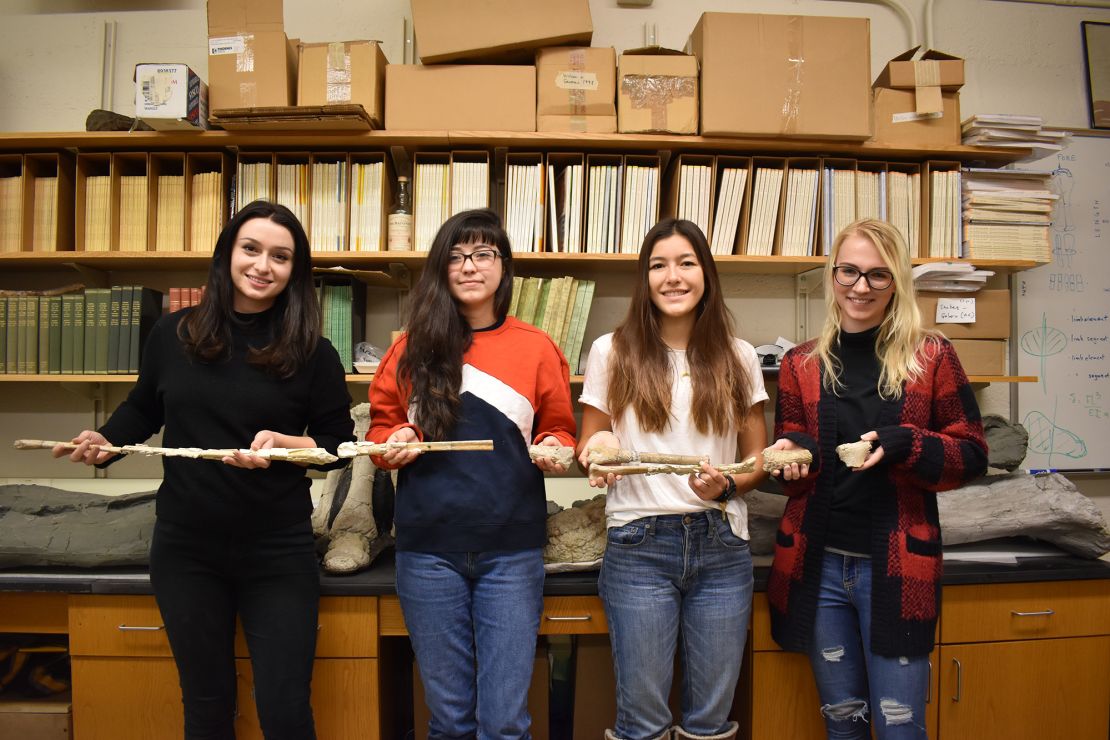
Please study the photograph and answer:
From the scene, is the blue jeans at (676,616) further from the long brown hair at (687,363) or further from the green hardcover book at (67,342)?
the green hardcover book at (67,342)

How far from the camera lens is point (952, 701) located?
1636mm

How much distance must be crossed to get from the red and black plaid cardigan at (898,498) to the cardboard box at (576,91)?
115 centimetres

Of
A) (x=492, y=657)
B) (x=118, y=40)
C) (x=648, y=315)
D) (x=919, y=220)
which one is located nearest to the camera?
(x=492, y=657)

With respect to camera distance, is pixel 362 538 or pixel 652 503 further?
pixel 362 538

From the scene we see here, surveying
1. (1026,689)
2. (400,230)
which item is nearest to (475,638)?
(400,230)

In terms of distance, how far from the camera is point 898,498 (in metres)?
1.34

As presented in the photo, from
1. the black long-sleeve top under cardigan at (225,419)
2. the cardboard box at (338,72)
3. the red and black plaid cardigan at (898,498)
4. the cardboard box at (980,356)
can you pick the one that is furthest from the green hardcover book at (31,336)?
the cardboard box at (980,356)

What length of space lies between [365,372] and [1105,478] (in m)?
2.91

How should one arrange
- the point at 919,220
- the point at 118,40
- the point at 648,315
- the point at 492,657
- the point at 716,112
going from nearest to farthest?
1. the point at 492,657
2. the point at 648,315
3. the point at 716,112
4. the point at 919,220
5. the point at 118,40

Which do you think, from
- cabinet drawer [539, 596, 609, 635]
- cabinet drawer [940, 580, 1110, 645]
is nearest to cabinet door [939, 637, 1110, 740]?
cabinet drawer [940, 580, 1110, 645]

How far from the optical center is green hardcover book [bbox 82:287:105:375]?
82.3 inches

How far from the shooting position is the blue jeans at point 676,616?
1.32 meters

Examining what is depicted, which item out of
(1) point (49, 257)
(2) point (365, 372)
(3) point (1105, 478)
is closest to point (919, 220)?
(3) point (1105, 478)

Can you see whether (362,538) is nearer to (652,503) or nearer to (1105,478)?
(652,503)
